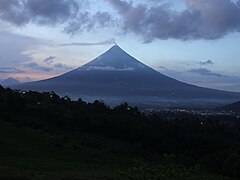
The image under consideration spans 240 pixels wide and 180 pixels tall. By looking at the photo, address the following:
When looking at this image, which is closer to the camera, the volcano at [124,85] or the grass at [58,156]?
the grass at [58,156]

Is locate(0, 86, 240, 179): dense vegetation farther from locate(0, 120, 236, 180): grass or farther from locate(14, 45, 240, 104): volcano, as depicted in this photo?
locate(14, 45, 240, 104): volcano

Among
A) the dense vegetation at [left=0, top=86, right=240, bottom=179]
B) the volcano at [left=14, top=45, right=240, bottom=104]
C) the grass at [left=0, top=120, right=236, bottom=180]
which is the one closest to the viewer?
the grass at [left=0, top=120, right=236, bottom=180]

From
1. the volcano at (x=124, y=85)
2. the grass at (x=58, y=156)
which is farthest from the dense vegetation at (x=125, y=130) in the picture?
the volcano at (x=124, y=85)

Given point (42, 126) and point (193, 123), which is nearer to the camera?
point (42, 126)

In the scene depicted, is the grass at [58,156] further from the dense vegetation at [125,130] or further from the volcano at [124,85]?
the volcano at [124,85]

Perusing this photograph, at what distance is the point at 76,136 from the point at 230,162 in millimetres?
15819

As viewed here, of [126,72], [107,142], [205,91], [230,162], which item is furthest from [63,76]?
[230,162]

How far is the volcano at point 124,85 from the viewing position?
506 feet

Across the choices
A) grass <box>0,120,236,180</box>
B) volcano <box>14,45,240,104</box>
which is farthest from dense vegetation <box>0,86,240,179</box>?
volcano <box>14,45,240,104</box>

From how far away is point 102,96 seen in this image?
150m

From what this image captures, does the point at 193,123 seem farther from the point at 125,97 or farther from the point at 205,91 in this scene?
the point at 205,91

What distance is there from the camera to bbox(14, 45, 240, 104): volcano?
154 metres

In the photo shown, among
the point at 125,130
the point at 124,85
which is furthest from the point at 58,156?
the point at 124,85

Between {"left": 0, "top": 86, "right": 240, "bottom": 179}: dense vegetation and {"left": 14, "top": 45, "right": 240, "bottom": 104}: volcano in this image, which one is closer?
{"left": 0, "top": 86, "right": 240, "bottom": 179}: dense vegetation
